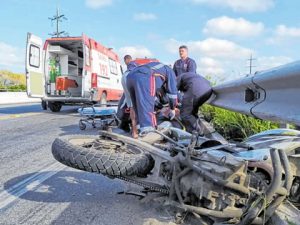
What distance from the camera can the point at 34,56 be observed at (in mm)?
14570

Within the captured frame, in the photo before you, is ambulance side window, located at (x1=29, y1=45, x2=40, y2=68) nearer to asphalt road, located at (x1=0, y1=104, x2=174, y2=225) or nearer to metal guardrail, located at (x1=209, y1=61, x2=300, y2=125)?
asphalt road, located at (x1=0, y1=104, x2=174, y2=225)

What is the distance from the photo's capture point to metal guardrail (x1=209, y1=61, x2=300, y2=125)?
7.38 feet

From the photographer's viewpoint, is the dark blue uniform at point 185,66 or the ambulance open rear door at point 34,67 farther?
the ambulance open rear door at point 34,67

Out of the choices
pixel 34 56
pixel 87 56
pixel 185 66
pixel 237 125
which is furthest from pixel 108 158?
pixel 34 56

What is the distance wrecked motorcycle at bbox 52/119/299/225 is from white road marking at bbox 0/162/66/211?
99cm

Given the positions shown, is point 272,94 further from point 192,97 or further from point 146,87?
point 192,97

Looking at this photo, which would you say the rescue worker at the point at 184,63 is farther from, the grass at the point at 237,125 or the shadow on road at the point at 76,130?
the shadow on road at the point at 76,130

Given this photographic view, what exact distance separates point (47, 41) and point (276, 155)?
47.2ft

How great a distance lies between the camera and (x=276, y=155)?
2445mm

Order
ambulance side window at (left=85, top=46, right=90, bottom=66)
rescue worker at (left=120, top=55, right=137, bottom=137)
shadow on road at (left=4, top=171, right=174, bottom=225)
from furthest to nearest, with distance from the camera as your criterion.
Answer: ambulance side window at (left=85, top=46, right=90, bottom=66), rescue worker at (left=120, top=55, right=137, bottom=137), shadow on road at (left=4, top=171, right=174, bottom=225)

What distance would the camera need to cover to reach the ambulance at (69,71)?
1445 centimetres

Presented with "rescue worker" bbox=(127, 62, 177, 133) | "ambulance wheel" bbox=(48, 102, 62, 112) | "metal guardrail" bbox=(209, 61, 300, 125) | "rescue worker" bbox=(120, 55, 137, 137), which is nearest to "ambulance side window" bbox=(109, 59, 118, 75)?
"ambulance wheel" bbox=(48, 102, 62, 112)

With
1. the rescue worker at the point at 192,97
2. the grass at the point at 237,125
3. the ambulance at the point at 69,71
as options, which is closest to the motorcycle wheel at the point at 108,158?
the rescue worker at the point at 192,97

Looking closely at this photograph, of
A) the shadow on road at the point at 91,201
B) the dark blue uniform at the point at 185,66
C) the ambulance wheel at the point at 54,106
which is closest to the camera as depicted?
the shadow on road at the point at 91,201
